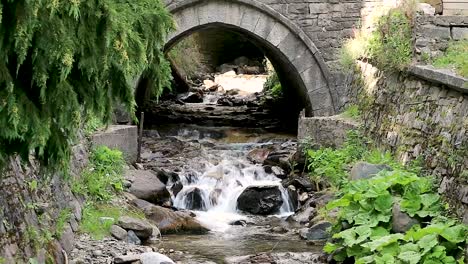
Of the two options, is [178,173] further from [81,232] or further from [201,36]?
[201,36]

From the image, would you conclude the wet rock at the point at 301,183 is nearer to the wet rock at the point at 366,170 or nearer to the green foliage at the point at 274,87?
the wet rock at the point at 366,170

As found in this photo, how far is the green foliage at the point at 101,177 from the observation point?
805 centimetres

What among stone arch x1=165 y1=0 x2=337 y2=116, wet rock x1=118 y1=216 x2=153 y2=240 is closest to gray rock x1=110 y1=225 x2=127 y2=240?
wet rock x1=118 y1=216 x2=153 y2=240

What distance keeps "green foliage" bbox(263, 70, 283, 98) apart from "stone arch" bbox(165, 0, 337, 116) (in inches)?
198

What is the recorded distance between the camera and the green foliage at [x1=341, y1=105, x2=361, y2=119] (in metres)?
10.7

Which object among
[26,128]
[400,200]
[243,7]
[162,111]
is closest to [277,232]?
[400,200]

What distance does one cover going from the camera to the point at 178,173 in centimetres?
1108

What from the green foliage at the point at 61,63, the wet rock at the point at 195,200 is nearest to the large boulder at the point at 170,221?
the wet rock at the point at 195,200

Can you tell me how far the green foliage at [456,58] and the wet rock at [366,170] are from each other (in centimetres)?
124

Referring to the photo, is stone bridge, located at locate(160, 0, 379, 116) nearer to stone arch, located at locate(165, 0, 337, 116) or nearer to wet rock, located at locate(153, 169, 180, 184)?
stone arch, located at locate(165, 0, 337, 116)

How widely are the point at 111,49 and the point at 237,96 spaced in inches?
674

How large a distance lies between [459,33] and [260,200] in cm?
350

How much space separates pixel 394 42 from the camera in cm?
884

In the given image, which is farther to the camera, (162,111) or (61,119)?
(162,111)
